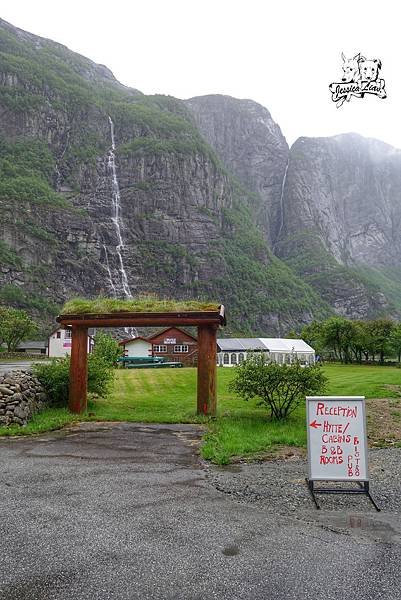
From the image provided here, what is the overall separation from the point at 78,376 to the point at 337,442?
439 inches

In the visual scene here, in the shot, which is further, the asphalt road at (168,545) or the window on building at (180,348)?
the window on building at (180,348)

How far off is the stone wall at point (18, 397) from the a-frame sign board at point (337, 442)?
30.6 feet

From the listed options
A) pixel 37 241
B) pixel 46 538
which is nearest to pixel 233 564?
pixel 46 538

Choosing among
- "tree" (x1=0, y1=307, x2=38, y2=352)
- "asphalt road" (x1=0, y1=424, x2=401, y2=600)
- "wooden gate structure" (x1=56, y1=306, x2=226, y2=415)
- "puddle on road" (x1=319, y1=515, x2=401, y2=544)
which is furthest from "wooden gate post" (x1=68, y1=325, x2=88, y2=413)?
"tree" (x1=0, y1=307, x2=38, y2=352)

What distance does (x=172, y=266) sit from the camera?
131 m

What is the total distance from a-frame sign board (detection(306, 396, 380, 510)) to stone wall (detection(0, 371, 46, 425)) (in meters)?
9.32

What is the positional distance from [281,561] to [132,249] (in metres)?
124

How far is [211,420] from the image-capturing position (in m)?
15.5

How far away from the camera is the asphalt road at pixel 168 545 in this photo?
15.0ft

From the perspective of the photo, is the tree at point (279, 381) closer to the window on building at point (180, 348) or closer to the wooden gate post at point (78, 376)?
the wooden gate post at point (78, 376)

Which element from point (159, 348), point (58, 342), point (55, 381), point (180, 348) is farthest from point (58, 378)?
point (58, 342)

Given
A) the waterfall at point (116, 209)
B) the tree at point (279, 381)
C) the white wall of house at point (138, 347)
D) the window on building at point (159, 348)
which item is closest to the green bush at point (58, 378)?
the tree at point (279, 381)

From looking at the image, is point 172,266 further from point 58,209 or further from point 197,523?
point 197,523

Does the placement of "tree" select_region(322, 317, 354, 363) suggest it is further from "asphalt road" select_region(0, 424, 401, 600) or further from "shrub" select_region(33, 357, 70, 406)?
"asphalt road" select_region(0, 424, 401, 600)
